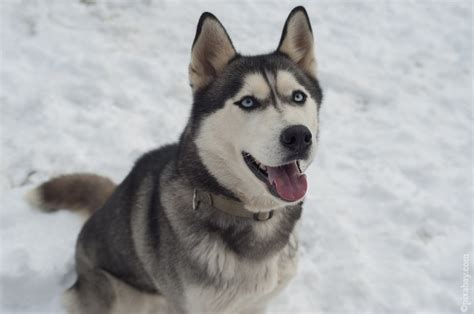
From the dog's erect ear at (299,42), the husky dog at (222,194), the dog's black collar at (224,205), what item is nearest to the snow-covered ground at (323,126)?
the husky dog at (222,194)

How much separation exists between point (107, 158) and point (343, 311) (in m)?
2.43

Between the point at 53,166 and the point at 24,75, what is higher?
the point at 24,75

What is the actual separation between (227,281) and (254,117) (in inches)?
36.5

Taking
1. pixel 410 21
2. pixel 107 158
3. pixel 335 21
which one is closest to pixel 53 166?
pixel 107 158

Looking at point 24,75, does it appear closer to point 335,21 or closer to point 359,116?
point 359,116

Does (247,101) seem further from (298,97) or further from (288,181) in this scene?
(288,181)

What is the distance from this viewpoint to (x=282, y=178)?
93.7 inches

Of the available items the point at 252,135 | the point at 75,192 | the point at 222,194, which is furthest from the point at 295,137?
the point at 75,192

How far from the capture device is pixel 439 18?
645cm

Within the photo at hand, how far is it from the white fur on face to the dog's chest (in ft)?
1.04

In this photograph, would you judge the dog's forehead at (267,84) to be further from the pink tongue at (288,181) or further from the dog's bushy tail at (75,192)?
the dog's bushy tail at (75,192)

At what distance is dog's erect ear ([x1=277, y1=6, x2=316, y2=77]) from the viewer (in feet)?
8.64

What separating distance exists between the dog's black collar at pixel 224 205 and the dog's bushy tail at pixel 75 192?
114cm

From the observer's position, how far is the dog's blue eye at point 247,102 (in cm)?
241
